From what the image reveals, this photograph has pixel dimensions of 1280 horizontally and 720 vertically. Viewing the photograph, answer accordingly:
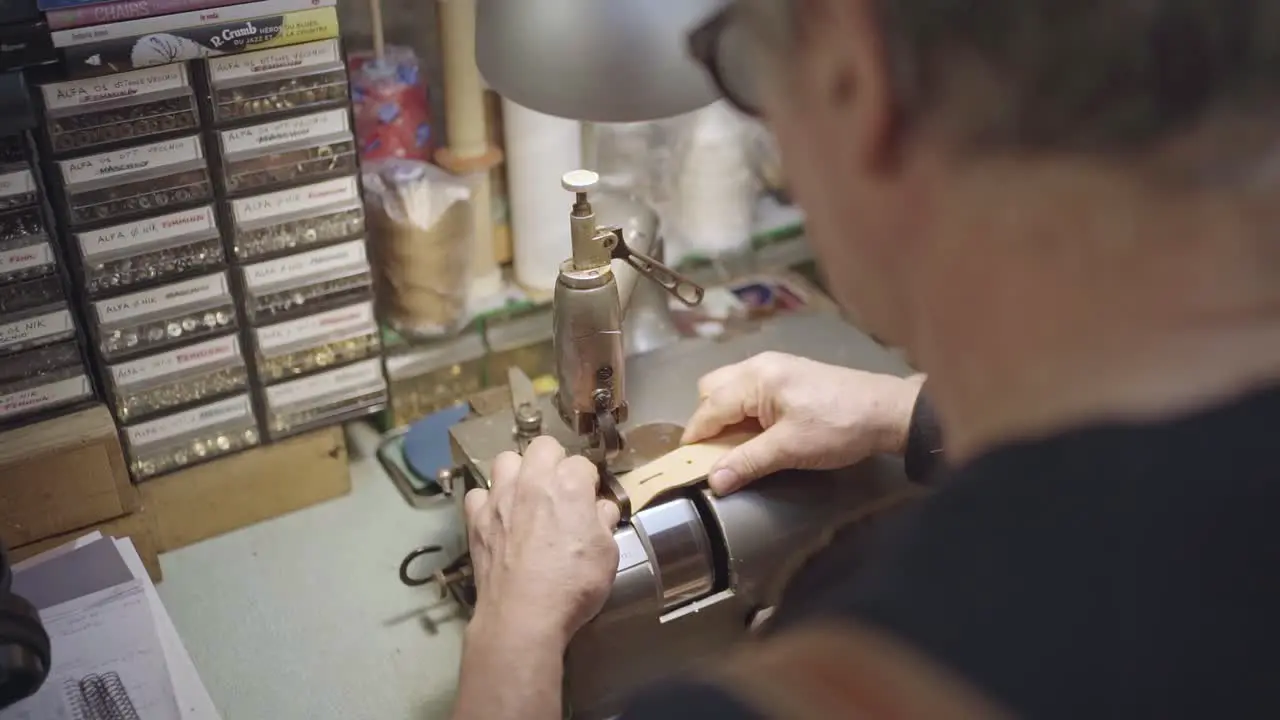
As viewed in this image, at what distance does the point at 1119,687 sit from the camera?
375mm

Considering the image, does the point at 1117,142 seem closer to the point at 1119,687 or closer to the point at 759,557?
the point at 1119,687

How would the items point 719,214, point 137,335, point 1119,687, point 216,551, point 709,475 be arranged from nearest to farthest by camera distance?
1. point 1119,687
2. point 709,475
3. point 137,335
4. point 216,551
5. point 719,214

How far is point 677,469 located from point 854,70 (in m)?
0.63

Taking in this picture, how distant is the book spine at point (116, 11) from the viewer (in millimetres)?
1045

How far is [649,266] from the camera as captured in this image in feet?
3.40

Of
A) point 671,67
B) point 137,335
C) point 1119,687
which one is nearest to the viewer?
point 1119,687

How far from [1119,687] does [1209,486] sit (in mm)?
68

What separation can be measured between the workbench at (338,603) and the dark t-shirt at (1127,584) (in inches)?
30.5

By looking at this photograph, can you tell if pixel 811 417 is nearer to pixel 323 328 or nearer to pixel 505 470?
pixel 505 470

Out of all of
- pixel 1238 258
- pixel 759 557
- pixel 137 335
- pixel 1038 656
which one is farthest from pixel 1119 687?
pixel 137 335

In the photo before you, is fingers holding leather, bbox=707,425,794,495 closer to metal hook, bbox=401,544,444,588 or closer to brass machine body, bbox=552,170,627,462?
brass machine body, bbox=552,170,627,462

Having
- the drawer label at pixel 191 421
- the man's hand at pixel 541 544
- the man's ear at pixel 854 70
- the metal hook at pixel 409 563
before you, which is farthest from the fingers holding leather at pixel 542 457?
the man's ear at pixel 854 70

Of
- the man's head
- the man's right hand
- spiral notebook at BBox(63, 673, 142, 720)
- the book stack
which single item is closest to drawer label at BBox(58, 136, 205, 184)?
the book stack

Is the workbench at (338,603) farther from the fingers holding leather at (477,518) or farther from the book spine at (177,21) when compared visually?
the book spine at (177,21)
